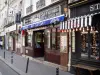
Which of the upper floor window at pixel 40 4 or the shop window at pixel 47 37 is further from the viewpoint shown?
the upper floor window at pixel 40 4

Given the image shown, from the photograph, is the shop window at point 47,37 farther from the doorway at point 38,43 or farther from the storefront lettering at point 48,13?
the doorway at point 38,43

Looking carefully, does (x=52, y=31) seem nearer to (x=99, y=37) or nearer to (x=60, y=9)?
(x=60, y=9)

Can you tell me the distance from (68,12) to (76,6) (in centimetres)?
124

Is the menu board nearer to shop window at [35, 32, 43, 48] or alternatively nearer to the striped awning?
the striped awning

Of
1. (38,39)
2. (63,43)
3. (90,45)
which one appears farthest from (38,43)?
(90,45)

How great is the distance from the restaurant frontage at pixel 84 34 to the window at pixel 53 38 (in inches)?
89.1

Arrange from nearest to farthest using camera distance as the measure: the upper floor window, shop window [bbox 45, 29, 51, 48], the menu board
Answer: the menu board, shop window [bbox 45, 29, 51, 48], the upper floor window

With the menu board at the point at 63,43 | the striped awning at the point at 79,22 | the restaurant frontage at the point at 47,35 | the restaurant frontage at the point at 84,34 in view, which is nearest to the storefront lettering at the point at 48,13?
the restaurant frontage at the point at 47,35

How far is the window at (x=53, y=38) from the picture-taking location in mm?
16594

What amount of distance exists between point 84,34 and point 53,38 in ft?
16.0

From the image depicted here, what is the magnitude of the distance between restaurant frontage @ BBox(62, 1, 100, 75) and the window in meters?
2.26

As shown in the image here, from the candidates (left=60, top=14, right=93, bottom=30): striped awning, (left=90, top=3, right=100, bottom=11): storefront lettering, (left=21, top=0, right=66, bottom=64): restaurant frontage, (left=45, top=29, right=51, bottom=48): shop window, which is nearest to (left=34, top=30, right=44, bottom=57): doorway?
(left=21, top=0, right=66, bottom=64): restaurant frontage

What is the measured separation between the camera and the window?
653 inches

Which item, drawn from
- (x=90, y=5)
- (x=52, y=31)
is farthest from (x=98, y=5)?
(x=52, y=31)
